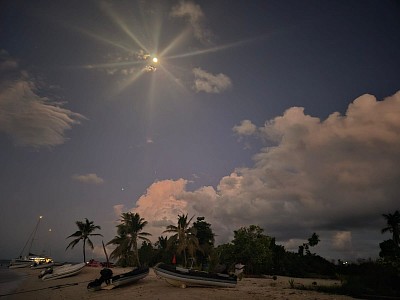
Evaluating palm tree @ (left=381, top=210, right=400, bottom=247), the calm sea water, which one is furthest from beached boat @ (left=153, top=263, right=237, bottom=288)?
palm tree @ (left=381, top=210, right=400, bottom=247)

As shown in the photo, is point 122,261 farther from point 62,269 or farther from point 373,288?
point 373,288

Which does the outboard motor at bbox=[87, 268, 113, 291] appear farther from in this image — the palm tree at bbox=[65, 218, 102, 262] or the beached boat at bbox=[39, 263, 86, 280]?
the palm tree at bbox=[65, 218, 102, 262]

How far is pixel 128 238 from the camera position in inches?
1912

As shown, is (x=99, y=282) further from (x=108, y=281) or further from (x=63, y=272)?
(x=63, y=272)

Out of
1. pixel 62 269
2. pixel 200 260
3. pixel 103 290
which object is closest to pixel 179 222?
pixel 200 260

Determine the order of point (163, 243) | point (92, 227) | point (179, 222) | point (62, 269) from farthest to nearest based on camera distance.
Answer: point (163, 243) → point (92, 227) → point (179, 222) → point (62, 269)

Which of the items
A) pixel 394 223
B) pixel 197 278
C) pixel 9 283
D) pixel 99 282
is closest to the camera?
pixel 197 278

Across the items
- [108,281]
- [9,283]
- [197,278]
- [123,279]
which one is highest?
[197,278]

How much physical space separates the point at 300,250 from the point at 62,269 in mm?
→ 36679

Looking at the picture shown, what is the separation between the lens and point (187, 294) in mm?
15117

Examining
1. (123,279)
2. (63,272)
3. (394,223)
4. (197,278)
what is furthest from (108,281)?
(394,223)

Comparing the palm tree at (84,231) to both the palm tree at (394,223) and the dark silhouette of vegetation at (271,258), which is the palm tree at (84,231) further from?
the palm tree at (394,223)

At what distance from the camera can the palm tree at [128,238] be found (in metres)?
47.2

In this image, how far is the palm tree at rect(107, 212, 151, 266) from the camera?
4722 centimetres
